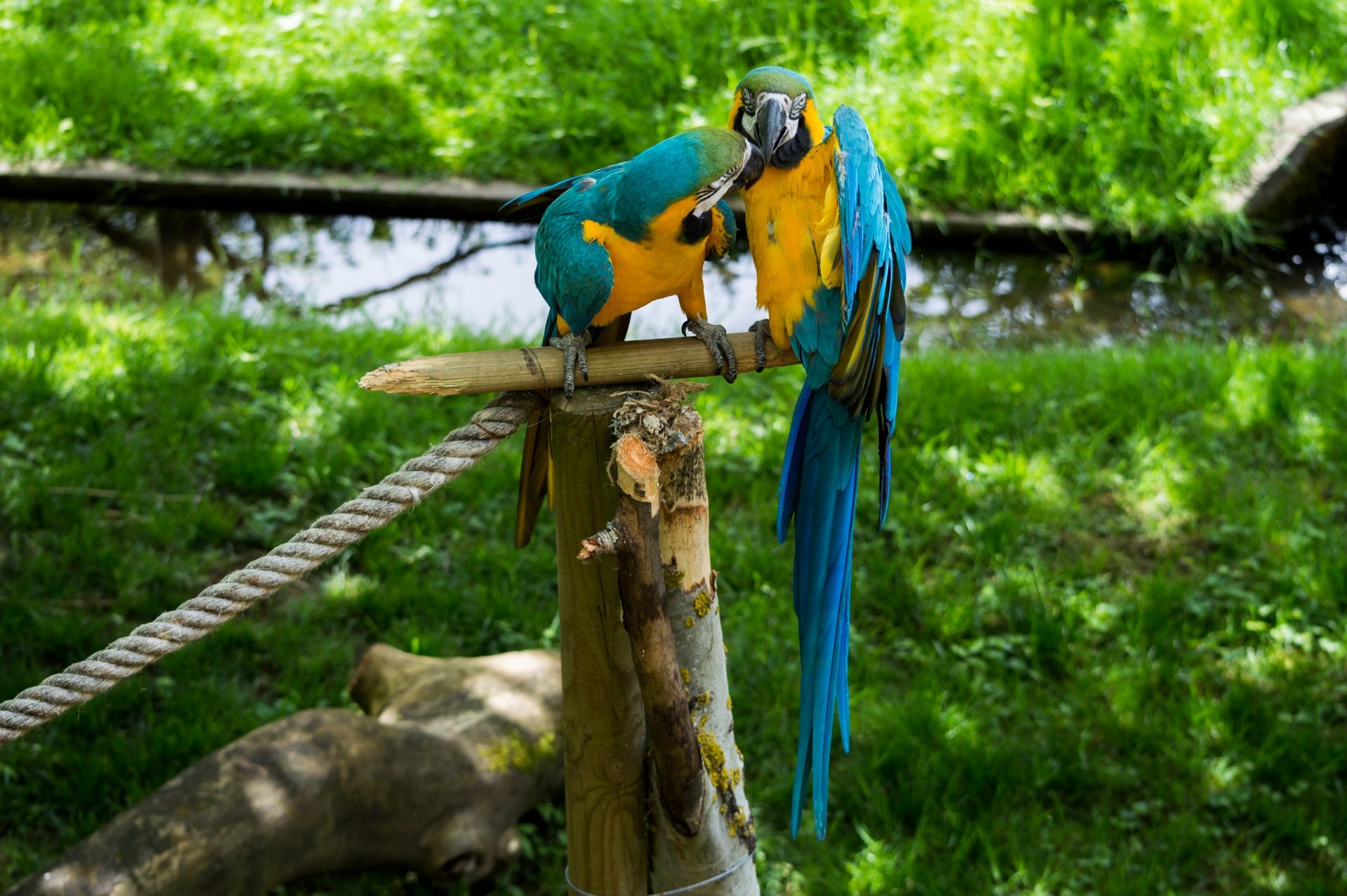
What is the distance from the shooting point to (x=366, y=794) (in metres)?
2.13

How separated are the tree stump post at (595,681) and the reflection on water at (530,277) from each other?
→ 248cm

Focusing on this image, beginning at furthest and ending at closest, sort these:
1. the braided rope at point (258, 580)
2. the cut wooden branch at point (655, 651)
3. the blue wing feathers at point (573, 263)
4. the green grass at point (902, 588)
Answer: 1. the green grass at point (902, 588)
2. the blue wing feathers at point (573, 263)
3. the braided rope at point (258, 580)
4. the cut wooden branch at point (655, 651)

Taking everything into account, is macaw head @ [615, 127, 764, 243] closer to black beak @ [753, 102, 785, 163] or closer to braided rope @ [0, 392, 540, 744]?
black beak @ [753, 102, 785, 163]

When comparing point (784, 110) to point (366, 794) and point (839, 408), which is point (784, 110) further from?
point (366, 794)

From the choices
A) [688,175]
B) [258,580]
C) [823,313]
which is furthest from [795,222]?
[258,580]

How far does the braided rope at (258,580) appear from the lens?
1.47 metres

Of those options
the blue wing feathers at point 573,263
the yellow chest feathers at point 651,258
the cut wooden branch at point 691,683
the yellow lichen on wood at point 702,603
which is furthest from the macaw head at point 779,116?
the yellow lichen on wood at point 702,603

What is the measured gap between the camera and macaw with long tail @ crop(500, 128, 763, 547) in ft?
4.92

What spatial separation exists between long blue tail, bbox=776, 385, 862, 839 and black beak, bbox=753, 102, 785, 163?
37 cm

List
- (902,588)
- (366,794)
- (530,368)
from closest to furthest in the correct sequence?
(530,368), (366,794), (902,588)

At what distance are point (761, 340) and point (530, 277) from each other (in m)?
2.84

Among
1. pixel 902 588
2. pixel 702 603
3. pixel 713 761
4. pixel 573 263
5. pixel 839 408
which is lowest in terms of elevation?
pixel 902 588

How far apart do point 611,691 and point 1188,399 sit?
2532 mm

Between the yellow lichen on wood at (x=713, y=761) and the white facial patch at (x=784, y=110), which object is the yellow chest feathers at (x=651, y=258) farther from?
the yellow lichen on wood at (x=713, y=761)
